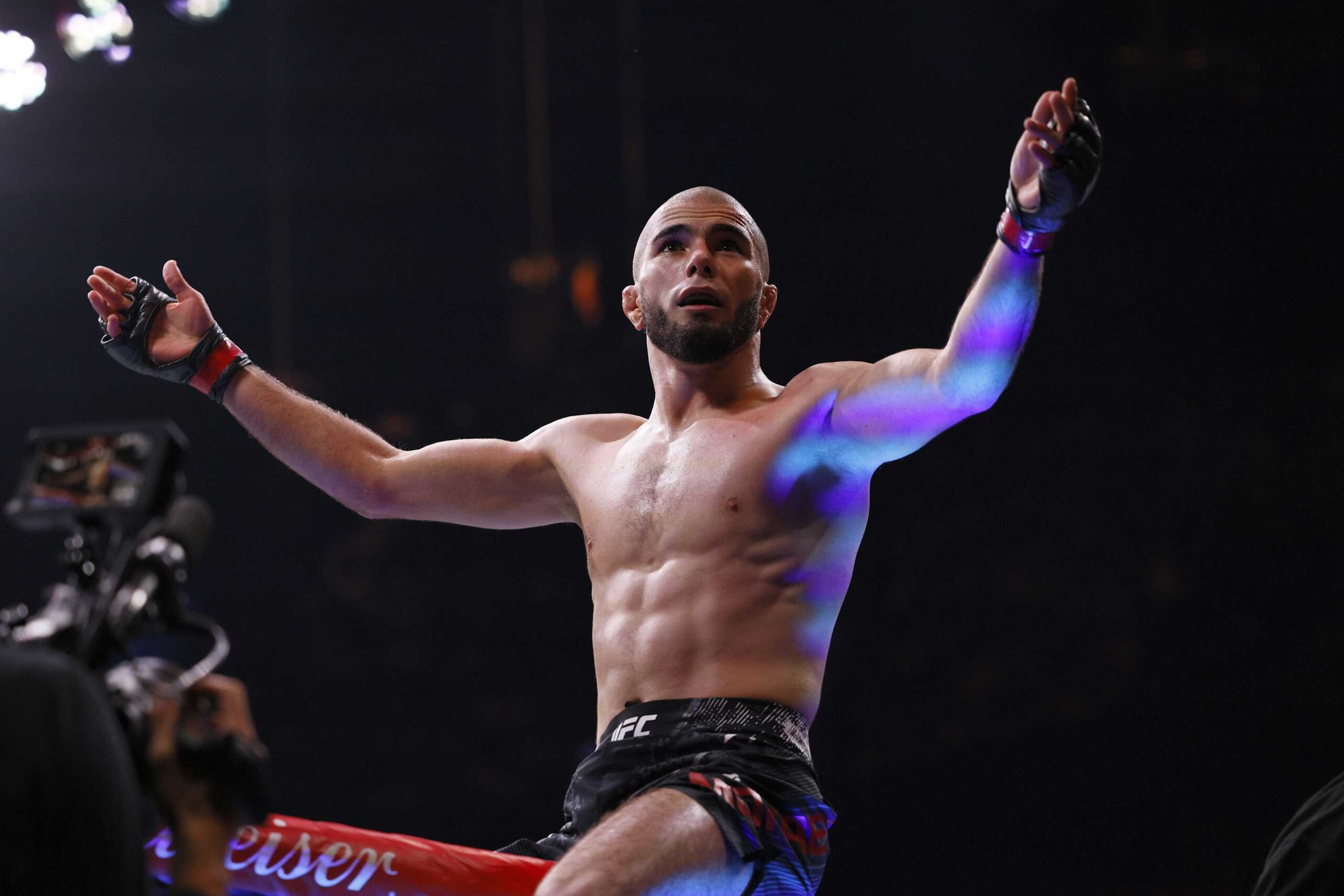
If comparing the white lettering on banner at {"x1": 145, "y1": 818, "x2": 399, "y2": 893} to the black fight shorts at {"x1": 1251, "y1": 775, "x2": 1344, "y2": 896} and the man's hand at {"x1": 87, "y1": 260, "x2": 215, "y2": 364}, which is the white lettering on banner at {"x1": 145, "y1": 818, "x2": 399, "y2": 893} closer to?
the man's hand at {"x1": 87, "y1": 260, "x2": 215, "y2": 364}

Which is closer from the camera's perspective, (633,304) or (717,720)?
(717,720)

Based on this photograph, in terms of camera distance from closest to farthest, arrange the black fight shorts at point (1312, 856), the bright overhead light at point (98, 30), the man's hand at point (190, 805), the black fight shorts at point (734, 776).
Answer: the man's hand at point (190, 805) < the black fight shorts at point (1312, 856) < the black fight shorts at point (734, 776) < the bright overhead light at point (98, 30)

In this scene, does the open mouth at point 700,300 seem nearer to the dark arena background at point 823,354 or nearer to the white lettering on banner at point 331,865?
the white lettering on banner at point 331,865

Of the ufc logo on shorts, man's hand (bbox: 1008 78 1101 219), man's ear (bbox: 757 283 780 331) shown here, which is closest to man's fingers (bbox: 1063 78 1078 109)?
man's hand (bbox: 1008 78 1101 219)

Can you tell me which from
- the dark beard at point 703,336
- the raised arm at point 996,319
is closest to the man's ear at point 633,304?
the dark beard at point 703,336

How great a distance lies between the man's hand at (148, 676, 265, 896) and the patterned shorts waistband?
114 cm

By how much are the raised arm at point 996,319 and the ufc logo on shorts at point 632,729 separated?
634 mm

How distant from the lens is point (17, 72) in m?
4.37

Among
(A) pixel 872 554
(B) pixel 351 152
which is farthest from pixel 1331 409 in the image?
(B) pixel 351 152

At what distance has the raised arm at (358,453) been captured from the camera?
250 cm

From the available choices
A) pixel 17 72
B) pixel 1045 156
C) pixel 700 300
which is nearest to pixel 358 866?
pixel 700 300

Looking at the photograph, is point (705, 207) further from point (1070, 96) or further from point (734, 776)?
point (734, 776)

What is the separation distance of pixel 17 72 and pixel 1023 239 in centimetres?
386

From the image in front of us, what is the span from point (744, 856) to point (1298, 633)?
3268 millimetres
